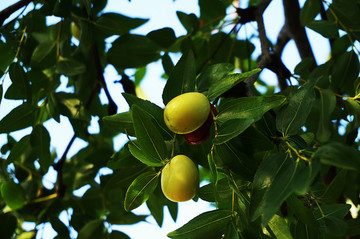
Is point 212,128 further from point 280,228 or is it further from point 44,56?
point 44,56

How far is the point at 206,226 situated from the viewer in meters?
0.82

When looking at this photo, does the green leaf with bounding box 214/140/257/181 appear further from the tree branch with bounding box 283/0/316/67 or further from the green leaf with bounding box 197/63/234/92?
the tree branch with bounding box 283/0/316/67

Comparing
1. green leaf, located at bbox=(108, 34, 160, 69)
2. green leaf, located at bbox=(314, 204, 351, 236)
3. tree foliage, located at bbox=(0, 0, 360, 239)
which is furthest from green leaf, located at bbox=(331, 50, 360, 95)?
green leaf, located at bbox=(108, 34, 160, 69)

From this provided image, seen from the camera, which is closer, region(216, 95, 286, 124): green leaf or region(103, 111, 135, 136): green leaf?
region(216, 95, 286, 124): green leaf

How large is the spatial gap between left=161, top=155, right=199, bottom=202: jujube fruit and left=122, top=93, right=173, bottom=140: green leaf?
0.07 m

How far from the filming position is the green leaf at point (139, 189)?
0.82 m

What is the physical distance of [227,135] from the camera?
2.40ft

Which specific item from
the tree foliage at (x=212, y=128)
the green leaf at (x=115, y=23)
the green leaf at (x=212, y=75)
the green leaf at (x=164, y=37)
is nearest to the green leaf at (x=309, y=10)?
the tree foliage at (x=212, y=128)

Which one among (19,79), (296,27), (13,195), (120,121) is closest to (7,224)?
(13,195)

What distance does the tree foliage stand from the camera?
0.75 m

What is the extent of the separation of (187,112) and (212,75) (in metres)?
0.18

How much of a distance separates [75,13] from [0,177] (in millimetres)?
684

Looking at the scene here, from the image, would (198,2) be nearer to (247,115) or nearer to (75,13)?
(75,13)

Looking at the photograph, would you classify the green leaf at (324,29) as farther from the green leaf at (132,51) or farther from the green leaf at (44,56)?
the green leaf at (44,56)
